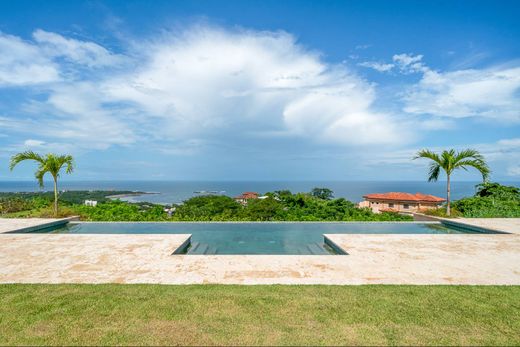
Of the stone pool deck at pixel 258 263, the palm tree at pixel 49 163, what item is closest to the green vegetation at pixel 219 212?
the palm tree at pixel 49 163

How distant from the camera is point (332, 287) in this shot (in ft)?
13.0

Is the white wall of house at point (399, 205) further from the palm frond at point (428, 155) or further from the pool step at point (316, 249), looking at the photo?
the pool step at point (316, 249)

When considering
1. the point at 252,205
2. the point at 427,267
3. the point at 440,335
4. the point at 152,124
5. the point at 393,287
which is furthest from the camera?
the point at 152,124

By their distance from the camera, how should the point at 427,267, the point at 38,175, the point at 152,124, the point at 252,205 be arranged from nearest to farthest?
the point at 427,267, the point at 38,175, the point at 252,205, the point at 152,124

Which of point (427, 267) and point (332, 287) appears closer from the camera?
point (332, 287)

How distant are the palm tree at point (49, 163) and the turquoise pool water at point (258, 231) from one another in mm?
2260

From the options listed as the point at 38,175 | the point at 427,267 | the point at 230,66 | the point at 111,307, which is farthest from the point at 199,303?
the point at 38,175

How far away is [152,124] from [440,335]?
2433 centimetres

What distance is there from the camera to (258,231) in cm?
917

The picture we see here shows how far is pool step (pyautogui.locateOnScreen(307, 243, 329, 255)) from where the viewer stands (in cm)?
689

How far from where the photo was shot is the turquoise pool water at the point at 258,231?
7125 millimetres

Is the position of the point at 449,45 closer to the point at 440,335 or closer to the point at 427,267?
the point at 427,267

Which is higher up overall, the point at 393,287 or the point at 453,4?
the point at 453,4

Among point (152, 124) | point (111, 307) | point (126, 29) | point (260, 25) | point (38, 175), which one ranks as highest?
point (260, 25)
